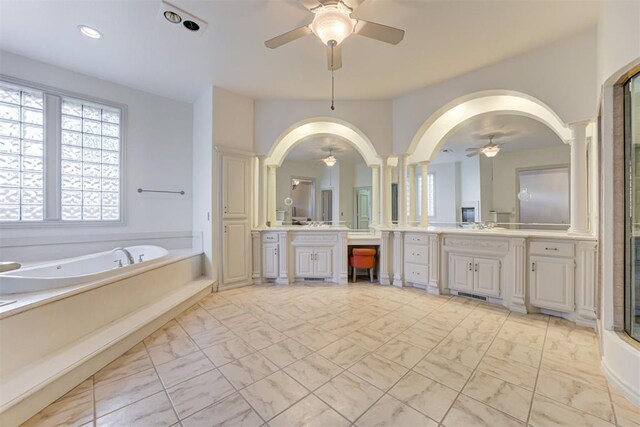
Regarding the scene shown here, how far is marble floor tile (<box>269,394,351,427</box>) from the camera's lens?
1.40 m

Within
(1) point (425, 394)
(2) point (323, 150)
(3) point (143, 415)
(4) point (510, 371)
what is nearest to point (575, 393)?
(4) point (510, 371)

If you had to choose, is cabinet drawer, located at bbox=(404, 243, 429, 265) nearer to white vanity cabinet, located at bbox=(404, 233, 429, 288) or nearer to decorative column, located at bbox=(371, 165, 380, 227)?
white vanity cabinet, located at bbox=(404, 233, 429, 288)

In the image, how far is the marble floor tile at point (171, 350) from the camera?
2066 mm

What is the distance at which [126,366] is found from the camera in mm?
1959

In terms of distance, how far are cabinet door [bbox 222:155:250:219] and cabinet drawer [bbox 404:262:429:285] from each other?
2.69m

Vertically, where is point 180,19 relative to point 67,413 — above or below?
above

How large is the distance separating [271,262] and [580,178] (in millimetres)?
4111

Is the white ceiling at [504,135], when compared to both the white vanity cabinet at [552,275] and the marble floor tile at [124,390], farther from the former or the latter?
the marble floor tile at [124,390]

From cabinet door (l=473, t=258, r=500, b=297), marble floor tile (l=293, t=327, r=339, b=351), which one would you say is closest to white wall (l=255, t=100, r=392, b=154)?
cabinet door (l=473, t=258, r=500, b=297)

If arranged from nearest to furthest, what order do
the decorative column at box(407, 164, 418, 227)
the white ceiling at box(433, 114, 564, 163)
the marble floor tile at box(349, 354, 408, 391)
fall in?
the marble floor tile at box(349, 354, 408, 391) → the decorative column at box(407, 164, 418, 227) → the white ceiling at box(433, 114, 564, 163)

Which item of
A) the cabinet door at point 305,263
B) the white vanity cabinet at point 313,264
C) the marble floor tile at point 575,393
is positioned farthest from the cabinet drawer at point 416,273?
the marble floor tile at point 575,393

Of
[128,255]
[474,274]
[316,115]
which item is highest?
[316,115]

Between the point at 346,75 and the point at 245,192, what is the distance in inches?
89.3

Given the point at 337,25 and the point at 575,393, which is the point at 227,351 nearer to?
the point at 575,393
